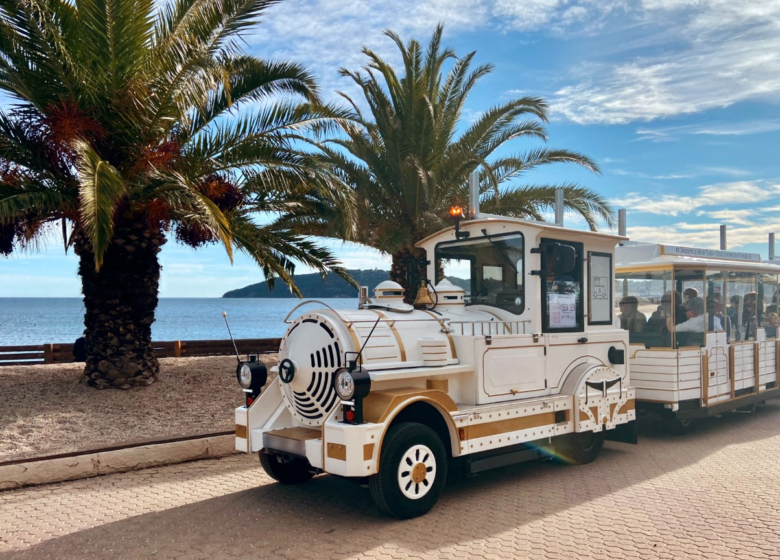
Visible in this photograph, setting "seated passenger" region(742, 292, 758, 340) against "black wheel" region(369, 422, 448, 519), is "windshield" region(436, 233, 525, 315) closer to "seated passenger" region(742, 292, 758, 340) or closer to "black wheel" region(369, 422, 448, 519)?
"black wheel" region(369, 422, 448, 519)

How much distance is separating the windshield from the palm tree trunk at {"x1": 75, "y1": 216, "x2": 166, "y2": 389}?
5.10 metres

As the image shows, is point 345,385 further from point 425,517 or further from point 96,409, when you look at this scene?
point 96,409

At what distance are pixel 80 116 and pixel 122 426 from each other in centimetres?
431

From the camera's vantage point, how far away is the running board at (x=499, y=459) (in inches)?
237

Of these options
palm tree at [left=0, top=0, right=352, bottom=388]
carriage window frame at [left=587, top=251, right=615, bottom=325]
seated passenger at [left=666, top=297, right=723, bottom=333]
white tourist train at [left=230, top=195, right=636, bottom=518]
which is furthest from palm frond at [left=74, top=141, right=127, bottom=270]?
seated passenger at [left=666, top=297, right=723, bottom=333]

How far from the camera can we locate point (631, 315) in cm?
1025

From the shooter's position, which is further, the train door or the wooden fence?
the wooden fence

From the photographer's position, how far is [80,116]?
8945mm

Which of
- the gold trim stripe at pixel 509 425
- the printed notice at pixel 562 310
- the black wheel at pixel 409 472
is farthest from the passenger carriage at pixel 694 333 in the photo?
the black wheel at pixel 409 472

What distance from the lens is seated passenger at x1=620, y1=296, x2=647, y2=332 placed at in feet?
33.3

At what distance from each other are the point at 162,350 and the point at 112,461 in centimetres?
692

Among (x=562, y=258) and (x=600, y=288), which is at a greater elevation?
(x=562, y=258)

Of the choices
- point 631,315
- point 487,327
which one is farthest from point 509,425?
point 631,315

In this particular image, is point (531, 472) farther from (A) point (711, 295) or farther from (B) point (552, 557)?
(A) point (711, 295)
